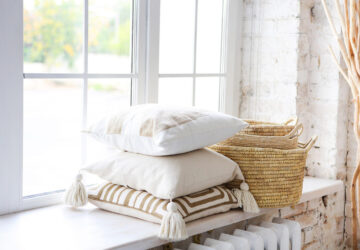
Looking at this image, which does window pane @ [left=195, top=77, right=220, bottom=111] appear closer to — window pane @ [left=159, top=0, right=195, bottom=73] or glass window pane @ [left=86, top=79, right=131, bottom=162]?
window pane @ [left=159, top=0, right=195, bottom=73]

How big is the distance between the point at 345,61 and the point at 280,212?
79 centimetres

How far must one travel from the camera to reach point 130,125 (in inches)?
76.1

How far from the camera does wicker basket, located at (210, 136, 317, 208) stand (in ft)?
7.08

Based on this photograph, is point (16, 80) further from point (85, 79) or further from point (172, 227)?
point (172, 227)

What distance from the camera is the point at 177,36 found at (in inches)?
99.3

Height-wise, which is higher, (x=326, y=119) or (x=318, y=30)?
(x=318, y=30)

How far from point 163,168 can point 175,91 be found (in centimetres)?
75

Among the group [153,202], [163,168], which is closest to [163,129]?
[163,168]

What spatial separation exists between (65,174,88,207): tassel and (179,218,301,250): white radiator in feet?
1.44

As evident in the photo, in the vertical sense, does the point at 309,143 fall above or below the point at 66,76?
below

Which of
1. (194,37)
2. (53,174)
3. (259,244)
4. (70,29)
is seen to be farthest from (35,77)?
(259,244)

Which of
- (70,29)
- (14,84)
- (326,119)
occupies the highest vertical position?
(70,29)

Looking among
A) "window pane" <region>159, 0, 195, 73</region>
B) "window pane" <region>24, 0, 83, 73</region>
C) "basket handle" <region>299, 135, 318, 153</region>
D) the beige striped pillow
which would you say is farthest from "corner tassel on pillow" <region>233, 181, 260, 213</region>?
"window pane" <region>24, 0, 83, 73</region>

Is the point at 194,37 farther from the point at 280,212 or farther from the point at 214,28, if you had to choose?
the point at 280,212
